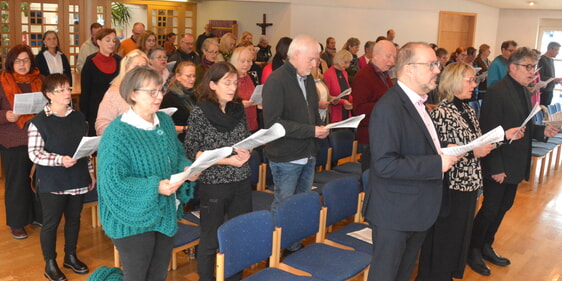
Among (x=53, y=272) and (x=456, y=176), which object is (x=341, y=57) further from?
(x=53, y=272)

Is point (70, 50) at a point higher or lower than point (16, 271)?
higher

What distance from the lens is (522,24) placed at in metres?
14.3

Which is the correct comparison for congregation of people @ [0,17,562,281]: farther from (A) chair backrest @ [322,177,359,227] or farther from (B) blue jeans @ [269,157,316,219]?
(A) chair backrest @ [322,177,359,227]

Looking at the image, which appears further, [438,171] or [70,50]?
[70,50]

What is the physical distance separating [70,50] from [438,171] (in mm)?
9016

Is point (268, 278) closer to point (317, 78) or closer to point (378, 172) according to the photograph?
point (378, 172)

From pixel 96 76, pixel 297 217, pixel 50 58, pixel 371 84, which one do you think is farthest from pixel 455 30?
pixel 297 217

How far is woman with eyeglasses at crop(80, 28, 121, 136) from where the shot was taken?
Answer: 5180 millimetres

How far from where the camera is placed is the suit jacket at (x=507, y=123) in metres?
3.86

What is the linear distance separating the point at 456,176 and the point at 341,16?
30.7 ft

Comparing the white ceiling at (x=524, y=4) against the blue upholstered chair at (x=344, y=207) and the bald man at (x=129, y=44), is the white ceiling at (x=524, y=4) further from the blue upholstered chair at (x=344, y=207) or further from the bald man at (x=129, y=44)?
the blue upholstered chair at (x=344, y=207)

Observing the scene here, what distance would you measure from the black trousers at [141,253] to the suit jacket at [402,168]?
1106mm

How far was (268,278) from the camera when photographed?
2938 mm

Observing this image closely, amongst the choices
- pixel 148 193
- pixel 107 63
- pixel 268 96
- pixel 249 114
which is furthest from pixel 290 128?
pixel 107 63
